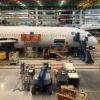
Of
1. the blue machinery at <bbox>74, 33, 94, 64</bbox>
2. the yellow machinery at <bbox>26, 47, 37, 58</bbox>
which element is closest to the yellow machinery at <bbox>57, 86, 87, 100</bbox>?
the blue machinery at <bbox>74, 33, 94, 64</bbox>

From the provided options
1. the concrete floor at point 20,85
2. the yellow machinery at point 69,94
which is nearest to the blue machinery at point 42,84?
the concrete floor at point 20,85

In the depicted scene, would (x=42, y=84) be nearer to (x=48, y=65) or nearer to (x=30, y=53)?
(x=48, y=65)

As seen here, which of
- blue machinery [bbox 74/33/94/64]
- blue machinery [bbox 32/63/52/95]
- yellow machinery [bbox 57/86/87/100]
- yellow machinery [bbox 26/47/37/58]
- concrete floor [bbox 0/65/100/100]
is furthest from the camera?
yellow machinery [bbox 26/47/37/58]

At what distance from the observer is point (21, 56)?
3238cm

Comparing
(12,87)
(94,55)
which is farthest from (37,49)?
(12,87)

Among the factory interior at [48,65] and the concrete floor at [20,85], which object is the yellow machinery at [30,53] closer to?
the factory interior at [48,65]

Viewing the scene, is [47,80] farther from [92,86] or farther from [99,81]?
[99,81]

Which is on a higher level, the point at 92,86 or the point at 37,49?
the point at 37,49

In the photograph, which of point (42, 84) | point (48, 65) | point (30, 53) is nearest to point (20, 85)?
point (42, 84)

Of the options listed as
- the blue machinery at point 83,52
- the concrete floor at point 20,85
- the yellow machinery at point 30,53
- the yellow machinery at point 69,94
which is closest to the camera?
the yellow machinery at point 69,94

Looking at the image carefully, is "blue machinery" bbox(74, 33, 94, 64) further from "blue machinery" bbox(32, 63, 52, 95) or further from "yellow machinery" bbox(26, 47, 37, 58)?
"blue machinery" bbox(32, 63, 52, 95)

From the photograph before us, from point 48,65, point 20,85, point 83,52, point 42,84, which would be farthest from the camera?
point 83,52

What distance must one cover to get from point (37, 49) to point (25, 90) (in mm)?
14869

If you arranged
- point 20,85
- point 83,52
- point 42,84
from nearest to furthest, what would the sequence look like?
point 42,84, point 20,85, point 83,52
